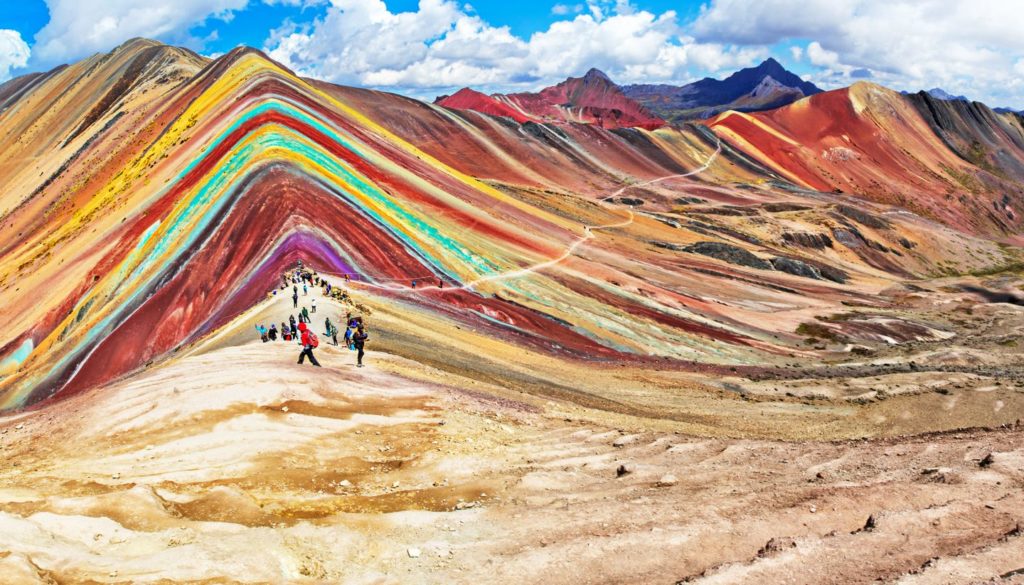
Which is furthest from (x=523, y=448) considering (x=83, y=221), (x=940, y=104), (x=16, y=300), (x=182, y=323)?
(x=940, y=104)

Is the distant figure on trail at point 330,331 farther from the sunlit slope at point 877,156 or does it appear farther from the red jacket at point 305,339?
the sunlit slope at point 877,156

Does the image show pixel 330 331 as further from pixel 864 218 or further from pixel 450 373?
pixel 864 218

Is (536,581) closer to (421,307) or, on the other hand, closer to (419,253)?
(421,307)

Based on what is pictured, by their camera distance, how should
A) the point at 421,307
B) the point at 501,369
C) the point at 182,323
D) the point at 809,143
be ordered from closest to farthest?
1. the point at 501,369
2. the point at 182,323
3. the point at 421,307
4. the point at 809,143

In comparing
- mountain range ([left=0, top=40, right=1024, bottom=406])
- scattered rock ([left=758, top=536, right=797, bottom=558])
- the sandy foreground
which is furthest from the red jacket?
scattered rock ([left=758, top=536, right=797, bottom=558])

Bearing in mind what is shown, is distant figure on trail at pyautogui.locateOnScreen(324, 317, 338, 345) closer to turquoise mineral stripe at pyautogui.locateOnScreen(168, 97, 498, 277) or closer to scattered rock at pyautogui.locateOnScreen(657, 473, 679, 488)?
scattered rock at pyautogui.locateOnScreen(657, 473, 679, 488)

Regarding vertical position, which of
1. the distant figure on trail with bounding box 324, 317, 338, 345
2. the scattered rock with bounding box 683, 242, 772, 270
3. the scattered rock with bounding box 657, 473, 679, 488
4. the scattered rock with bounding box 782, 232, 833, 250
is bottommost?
the scattered rock with bounding box 657, 473, 679, 488
